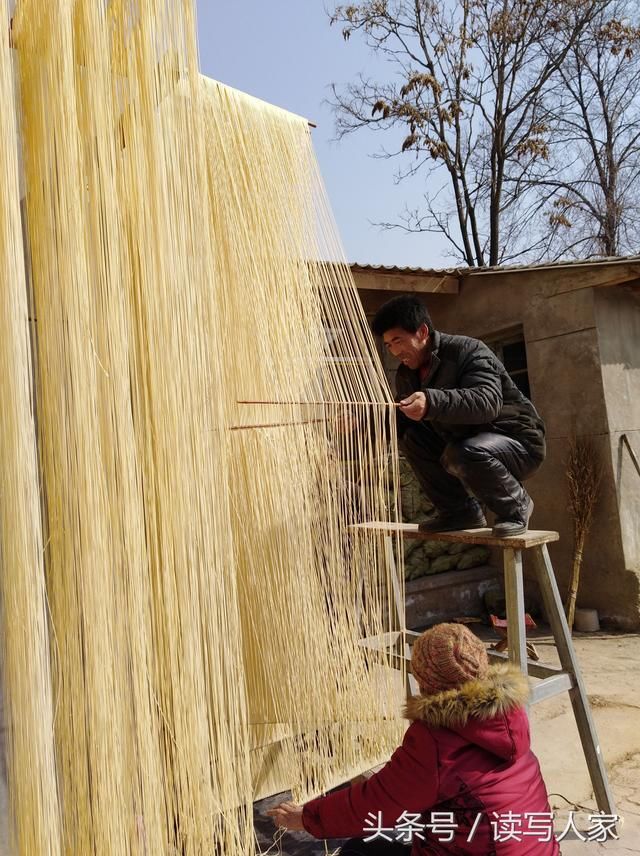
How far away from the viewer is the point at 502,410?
78.5 inches

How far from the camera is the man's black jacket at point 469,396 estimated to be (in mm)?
1762

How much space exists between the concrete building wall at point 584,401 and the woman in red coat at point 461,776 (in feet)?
11.9

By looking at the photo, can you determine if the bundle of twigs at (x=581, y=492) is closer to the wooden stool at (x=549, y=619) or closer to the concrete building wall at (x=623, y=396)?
the concrete building wall at (x=623, y=396)

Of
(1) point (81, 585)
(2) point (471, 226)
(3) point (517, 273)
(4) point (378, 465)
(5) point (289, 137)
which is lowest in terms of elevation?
(1) point (81, 585)

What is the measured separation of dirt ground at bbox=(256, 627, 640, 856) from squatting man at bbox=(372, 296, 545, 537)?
879 millimetres

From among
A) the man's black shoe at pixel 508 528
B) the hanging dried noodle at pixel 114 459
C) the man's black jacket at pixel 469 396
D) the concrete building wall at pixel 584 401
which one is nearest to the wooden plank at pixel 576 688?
the man's black shoe at pixel 508 528

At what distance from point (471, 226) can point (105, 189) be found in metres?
11.4

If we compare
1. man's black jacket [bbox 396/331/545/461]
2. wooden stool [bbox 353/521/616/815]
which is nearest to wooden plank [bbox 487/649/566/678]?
wooden stool [bbox 353/521/616/815]

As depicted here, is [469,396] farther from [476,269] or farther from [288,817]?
[476,269]

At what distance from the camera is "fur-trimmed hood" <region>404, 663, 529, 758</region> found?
3.85 feet

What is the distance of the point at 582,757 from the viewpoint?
2.65 m

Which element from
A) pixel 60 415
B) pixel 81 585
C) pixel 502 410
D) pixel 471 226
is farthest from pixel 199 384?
pixel 471 226

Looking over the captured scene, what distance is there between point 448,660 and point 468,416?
2.44 ft

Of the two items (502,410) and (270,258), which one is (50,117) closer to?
(270,258)
